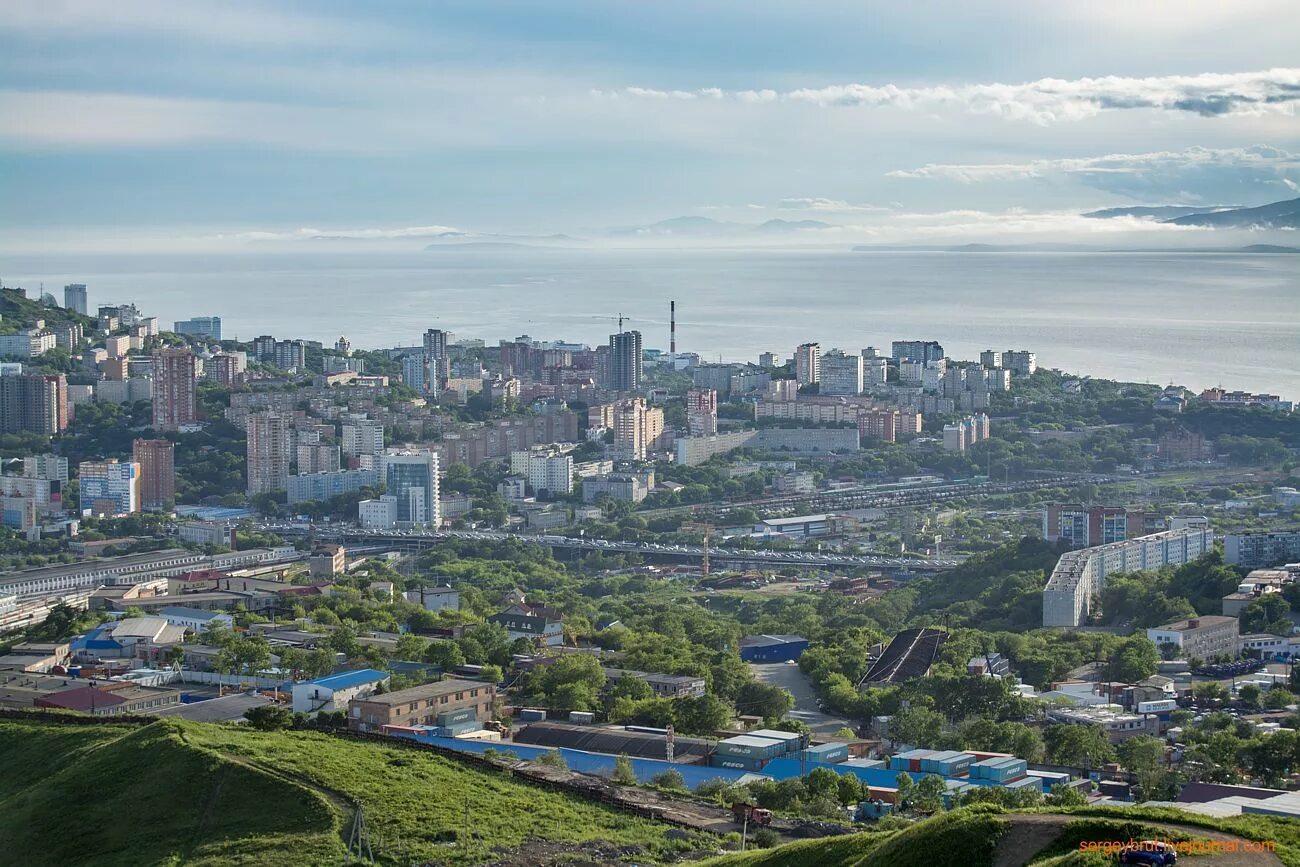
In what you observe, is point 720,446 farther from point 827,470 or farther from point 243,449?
point 243,449

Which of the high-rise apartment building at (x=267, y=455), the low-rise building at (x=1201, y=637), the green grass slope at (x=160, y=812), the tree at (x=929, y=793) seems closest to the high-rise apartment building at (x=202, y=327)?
the high-rise apartment building at (x=267, y=455)

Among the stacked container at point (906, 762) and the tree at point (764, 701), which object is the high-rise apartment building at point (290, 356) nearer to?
the tree at point (764, 701)

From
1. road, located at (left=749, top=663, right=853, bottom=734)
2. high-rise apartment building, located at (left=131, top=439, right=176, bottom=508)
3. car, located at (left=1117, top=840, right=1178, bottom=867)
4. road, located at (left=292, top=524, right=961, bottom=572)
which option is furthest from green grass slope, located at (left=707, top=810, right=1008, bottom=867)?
high-rise apartment building, located at (left=131, top=439, right=176, bottom=508)

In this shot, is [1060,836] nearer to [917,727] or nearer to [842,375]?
[917,727]

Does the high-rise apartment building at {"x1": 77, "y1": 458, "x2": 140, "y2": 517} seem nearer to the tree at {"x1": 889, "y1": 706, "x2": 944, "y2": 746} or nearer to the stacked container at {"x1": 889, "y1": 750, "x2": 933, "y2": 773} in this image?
the tree at {"x1": 889, "y1": 706, "x2": 944, "y2": 746}

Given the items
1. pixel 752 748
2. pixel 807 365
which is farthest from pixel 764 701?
pixel 807 365

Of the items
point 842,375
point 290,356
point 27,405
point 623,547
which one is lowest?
point 623,547
